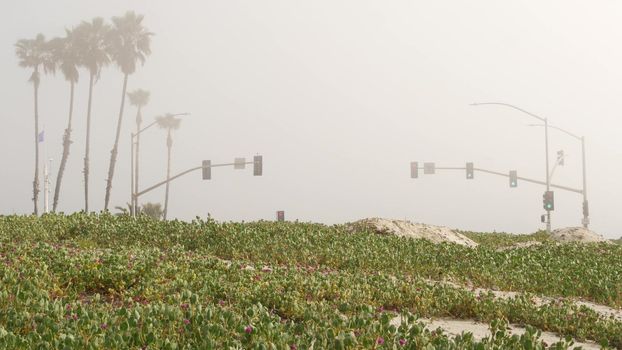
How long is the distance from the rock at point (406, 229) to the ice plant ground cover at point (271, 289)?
250 centimetres

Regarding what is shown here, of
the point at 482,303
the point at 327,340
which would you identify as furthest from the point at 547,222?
the point at 327,340

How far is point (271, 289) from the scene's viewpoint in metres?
11.6

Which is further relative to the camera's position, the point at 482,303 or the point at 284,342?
the point at 482,303

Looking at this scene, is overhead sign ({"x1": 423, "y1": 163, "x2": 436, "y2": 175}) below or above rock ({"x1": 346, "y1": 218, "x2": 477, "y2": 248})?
A: above

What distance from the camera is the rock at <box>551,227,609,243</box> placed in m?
34.5

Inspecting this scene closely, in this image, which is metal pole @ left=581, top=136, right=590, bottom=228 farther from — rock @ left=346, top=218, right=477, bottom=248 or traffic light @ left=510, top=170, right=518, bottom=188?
rock @ left=346, top=218, right=477, bottom=248

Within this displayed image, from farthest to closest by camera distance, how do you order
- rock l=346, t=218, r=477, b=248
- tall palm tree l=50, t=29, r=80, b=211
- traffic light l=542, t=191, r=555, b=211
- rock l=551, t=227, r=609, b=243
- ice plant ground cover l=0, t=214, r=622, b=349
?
tall palm tree l=50, t=29, r=80, b=211
traffic light l=542, t=191, r=555, b=211
rock l=551, t=227, r=609, b=243
rock l=346, t=218, r=477, b=248
ice plant ground cover l=0, t=214, r=622, b=349

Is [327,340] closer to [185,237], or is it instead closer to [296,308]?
[296,308]

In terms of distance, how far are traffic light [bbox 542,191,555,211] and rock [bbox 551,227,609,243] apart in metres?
17.1

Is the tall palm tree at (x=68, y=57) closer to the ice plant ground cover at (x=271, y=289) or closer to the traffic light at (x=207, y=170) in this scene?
the traffic light at (x=207, y=170)

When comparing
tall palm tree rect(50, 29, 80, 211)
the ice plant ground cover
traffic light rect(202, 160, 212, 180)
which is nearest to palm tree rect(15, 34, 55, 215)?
tall palm tree rect(50, 29, 80, 211)

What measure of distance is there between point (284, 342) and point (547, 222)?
2019 inches

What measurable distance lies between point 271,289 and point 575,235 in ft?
90.3

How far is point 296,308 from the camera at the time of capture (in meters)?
10.5
